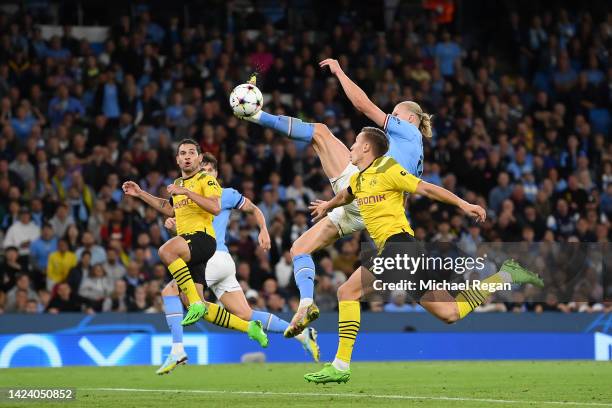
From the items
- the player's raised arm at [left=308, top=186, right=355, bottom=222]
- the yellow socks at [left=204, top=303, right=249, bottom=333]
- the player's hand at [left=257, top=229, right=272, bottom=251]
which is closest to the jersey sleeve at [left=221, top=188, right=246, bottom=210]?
the player's hand at [left=257, top=229, right=272, bottom=251]

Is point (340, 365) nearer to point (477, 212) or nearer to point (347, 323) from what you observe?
point (347, 323)

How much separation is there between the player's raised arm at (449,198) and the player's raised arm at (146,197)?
3.22 metres

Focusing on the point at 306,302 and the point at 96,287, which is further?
the point at 96,287

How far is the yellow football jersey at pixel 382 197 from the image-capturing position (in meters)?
10.7

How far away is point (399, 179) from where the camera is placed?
1066 cm

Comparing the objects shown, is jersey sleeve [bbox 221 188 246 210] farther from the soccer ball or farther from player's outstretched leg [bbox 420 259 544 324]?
→ player's outstretched leg [bbox 420 259 544 324]

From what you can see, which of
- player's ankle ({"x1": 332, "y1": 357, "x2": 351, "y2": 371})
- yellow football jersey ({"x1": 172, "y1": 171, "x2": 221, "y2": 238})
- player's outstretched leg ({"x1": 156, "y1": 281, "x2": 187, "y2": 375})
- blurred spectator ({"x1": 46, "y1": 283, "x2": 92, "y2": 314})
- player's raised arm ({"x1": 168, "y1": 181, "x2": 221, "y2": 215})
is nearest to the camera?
player's ankle ({"x1": 332, "y1": 357, "x2": 351, "y2": 371})

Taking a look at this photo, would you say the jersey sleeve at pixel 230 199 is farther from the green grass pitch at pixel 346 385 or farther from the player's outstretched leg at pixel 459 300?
the player's outstretched leg at pixel 459 300

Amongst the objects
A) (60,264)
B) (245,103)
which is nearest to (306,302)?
(245,103)

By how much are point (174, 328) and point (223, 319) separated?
1.79ft

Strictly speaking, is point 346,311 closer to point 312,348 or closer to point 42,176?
point 312,348

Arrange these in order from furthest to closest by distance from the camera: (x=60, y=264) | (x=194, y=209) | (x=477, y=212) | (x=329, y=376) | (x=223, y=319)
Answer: (x=60, y=264) < (x=223, y=319) < (x=194, y=209) < (x=329, y=376) < (x=477, y=212)

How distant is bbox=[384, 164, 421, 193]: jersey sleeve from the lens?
1061 cm

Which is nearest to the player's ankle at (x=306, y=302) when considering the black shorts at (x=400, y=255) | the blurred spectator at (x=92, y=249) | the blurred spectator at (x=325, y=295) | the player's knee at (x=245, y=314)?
the black shorts at (x=400, y=255)
